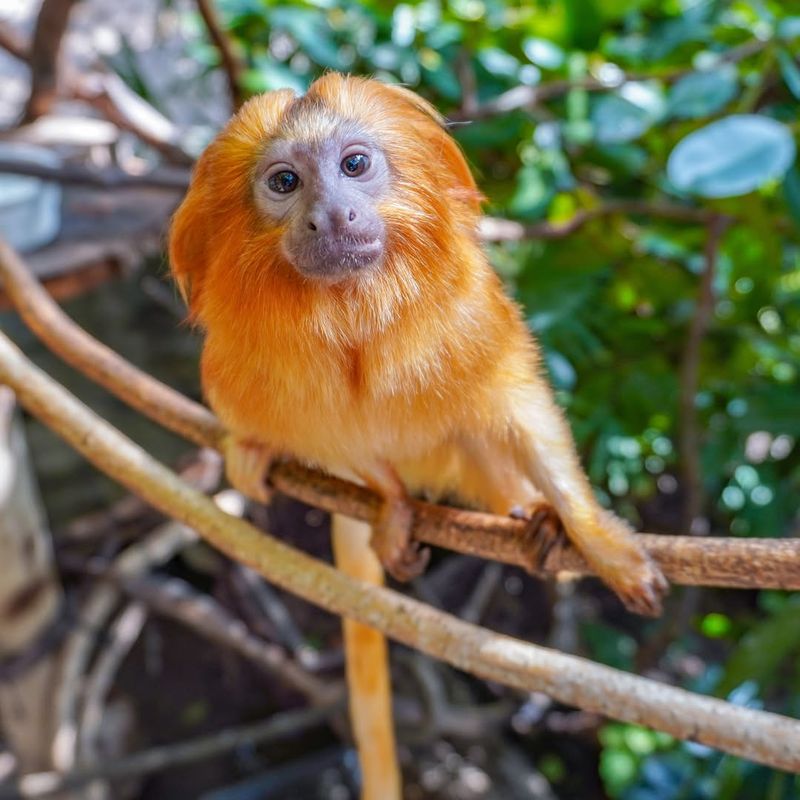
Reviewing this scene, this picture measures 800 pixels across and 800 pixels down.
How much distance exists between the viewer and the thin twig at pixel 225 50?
7.25ft

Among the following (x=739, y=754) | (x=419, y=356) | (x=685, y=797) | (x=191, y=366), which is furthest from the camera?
(x=191, y=366)

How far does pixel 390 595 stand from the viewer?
1281 millimetres

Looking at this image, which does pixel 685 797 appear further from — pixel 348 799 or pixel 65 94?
pixel 65 94

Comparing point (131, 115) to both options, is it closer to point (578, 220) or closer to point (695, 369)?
point (578, 220)

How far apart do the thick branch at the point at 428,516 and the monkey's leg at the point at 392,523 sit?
17 millimetres

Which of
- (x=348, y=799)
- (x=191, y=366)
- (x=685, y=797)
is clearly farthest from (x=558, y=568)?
(x=191, y=366)

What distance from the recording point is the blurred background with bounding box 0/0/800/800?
2076 mm

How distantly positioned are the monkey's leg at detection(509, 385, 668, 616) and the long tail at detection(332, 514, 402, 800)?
1.20ft

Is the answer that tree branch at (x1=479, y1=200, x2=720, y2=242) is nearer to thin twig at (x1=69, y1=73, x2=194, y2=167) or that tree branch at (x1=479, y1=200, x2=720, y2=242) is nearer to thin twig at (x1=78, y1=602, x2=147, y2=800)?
thin twig at (x1=69, y1=73, x2=194, y2=167)

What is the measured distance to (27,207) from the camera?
2.33m

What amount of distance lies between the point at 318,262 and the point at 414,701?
209 centimetres

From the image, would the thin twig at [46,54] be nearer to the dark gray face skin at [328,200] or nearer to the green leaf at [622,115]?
the green leaf at [622,115]

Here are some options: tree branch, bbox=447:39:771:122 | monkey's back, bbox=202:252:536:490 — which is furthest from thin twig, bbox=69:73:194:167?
monkey's back, bbox=202:252:536:490

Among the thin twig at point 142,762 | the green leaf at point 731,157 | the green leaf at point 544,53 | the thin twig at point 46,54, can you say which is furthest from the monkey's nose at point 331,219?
the thin twig at point 142,762
